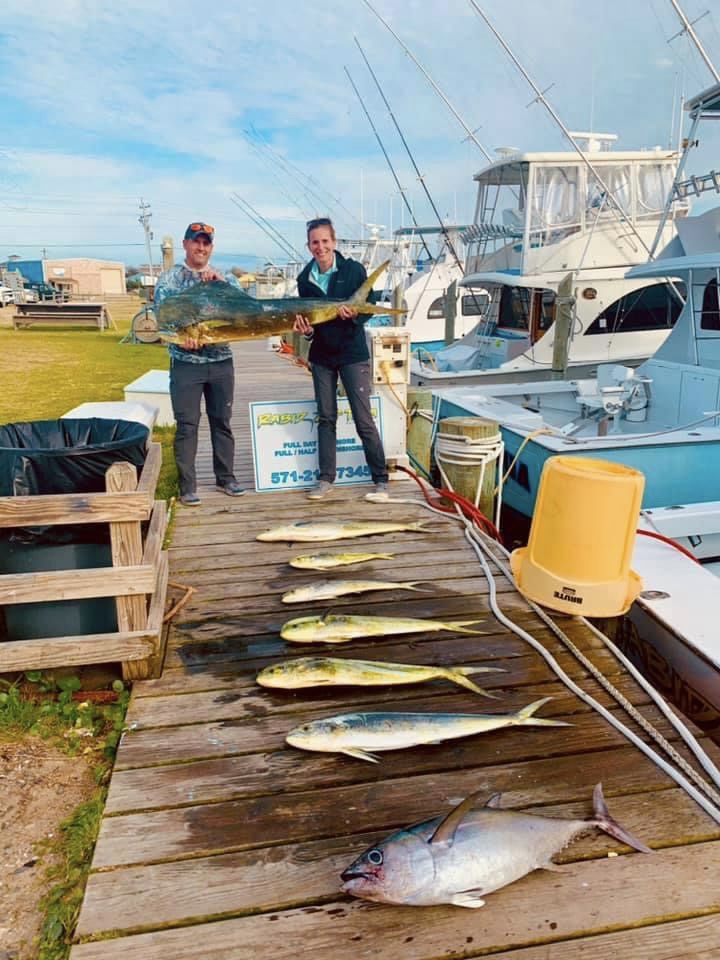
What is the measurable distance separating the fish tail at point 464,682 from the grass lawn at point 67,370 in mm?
4541

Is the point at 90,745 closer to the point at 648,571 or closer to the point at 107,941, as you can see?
the point at 107,941

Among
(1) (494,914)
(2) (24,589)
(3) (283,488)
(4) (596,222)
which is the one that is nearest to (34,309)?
(4) (596,222)

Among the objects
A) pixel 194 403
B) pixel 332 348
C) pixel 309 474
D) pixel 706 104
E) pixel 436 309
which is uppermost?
pixel 706 104

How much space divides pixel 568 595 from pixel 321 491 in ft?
8.25

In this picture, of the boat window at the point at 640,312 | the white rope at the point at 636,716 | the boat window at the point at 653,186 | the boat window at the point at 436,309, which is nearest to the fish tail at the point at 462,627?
the white rope at the point at 636,716

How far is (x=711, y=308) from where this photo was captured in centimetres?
763

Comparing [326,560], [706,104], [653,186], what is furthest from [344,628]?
[653,186]

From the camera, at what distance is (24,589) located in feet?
9.26

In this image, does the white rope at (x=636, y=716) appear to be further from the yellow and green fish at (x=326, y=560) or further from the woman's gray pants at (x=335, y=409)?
the woman's gray pants at (x=335, y=409)

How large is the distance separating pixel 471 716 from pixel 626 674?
87 centimetres

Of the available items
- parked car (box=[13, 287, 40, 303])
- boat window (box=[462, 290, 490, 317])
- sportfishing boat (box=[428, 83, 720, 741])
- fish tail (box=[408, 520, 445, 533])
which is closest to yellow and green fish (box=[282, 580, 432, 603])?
fish tail (box=[408, 520, 445, 533])

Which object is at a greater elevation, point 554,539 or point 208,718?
point 554,539

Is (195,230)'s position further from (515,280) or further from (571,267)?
(571,267)

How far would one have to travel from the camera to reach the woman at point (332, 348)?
188 inches
